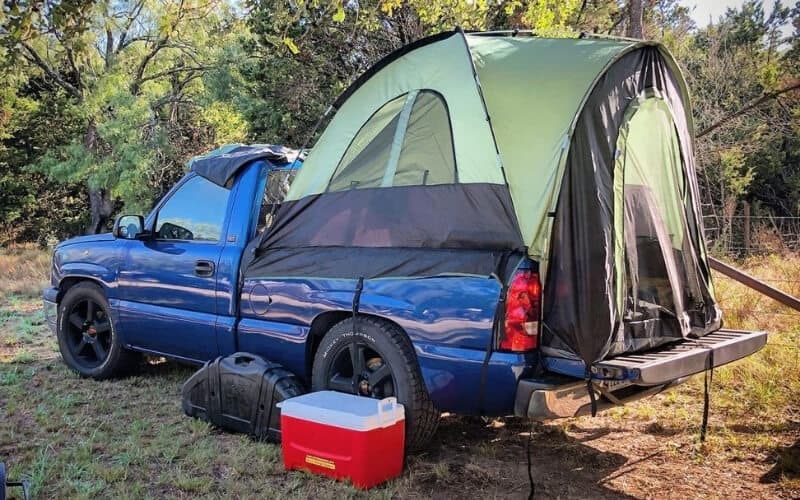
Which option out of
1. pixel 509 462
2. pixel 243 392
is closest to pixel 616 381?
pixel 509 462

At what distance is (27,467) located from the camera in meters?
4.26

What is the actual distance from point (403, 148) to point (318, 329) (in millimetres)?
1318

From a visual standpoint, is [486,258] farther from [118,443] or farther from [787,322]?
[787,322]

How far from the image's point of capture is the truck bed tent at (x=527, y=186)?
378 cm

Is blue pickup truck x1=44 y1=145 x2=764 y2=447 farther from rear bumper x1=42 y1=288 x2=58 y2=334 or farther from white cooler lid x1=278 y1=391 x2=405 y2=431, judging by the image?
white cooler lid x1=278 y1=391 x2=405 y2=431

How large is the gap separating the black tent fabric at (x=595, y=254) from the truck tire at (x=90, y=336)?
13.5 feet

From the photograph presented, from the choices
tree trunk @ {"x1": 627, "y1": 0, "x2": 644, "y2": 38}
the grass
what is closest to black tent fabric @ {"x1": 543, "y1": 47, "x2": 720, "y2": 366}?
the grass

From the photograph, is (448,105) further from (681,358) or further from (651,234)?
(681,358)

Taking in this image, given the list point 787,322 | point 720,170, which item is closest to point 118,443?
point 787,322

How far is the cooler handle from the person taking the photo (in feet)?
12.5

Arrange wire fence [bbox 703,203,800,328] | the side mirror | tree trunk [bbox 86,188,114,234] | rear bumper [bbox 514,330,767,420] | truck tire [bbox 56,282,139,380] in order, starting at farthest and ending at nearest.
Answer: tree trunk [bbox 86,188,114,234]
wire fence [bbox 703,203,800,328]
truck tire [bbox 56,282,139,380]
the side mirror
rear bumper [bbox 514,330,767,420]

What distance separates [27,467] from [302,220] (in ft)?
7.46

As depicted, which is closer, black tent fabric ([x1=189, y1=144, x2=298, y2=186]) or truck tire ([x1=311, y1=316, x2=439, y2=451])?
truck tire ([x1=311, y1=316, x2=439, y2=451])

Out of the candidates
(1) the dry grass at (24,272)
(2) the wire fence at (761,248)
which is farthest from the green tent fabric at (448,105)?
(1) the dry grass at (24,272)
